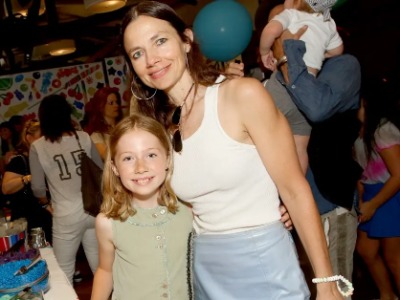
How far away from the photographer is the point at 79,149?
10.3 feet

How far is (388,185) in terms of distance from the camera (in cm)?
274

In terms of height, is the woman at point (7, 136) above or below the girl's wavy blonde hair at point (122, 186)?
below

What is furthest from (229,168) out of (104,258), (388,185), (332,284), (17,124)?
(17,124)

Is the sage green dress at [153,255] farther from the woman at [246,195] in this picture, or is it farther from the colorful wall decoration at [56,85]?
the colorful wall decoration at [56,85]

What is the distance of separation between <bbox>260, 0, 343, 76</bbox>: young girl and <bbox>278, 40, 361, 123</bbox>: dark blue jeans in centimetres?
15

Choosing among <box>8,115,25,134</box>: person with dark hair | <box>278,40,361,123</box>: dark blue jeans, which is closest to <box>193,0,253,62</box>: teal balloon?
<box>278,40,361,123</box>: dark blue jeans

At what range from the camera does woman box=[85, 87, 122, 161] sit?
11.3 ft

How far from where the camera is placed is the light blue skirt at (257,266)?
47.9 inches

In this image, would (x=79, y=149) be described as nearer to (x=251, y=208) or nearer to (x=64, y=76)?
(x=251, y=208)

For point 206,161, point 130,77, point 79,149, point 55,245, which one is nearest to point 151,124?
point 130,77

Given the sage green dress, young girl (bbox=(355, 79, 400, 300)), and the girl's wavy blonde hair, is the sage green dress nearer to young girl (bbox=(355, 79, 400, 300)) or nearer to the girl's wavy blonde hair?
the girl's wavy blonde hair

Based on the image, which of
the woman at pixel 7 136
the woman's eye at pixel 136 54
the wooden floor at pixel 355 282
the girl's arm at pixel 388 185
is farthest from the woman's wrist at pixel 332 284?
the woman at pixel 7 136

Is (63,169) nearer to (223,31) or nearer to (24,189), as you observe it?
(24,189)

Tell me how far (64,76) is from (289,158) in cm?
606
